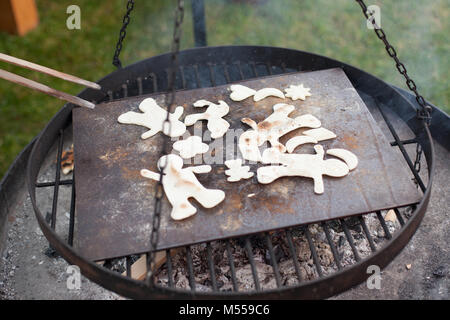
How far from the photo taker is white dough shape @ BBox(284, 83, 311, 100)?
290 cm

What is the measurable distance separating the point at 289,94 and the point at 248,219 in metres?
1.06

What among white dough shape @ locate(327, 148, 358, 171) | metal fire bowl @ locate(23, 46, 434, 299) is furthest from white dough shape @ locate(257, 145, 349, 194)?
metal fire bowl @ locate(23, 46, 434, 299)

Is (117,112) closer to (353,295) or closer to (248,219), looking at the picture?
(248,219)

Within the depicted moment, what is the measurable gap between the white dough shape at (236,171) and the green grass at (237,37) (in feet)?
10.4

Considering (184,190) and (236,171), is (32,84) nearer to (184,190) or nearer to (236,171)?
(184,190)

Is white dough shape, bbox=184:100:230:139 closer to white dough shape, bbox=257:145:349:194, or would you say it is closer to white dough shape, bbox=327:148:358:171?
white dough shape, bbox=257:145:349:194

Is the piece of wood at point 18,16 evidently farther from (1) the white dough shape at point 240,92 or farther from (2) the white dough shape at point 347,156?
(2) the white dough shape at point 347,156

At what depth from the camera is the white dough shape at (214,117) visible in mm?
2689

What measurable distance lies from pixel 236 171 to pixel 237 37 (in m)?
3.86

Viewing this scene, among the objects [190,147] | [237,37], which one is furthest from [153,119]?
[237,37]

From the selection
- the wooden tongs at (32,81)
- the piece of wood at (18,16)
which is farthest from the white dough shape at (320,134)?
the piece of wood at (18,16)

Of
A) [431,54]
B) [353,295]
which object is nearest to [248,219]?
[353,295]

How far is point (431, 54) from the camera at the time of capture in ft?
18.1

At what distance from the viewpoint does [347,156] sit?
8.05 ft
